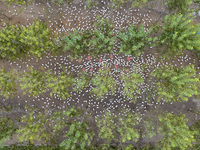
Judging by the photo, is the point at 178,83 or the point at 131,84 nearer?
the point at 178,83

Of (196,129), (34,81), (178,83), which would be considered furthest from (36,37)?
(196,129)

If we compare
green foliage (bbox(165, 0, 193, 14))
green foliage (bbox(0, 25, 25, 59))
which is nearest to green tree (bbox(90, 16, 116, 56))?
green foliage (bbox(165, 0, 193, 14))

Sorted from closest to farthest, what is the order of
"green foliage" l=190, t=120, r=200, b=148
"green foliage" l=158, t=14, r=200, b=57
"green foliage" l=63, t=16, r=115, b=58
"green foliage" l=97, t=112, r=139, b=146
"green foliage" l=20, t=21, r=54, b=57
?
1. "green foliage" l=158, t=14, r=200, b=57
2. "green foliage" l=20, t=21, r=54, b=57
3. "green foliage" l=63, t=16, r=115, b=58
4. "green foliage" l=97, t=112, r=139, b=146
5. "green foliage" l=190, t=120, r=200, b=148

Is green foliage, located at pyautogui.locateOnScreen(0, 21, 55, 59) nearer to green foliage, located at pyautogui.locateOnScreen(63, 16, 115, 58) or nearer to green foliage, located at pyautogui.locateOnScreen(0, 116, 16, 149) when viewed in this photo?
green foliage, located at pyautogui.locateOnScreen(63, 16, 115, 58)

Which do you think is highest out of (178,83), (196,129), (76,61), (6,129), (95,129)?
(76,61)

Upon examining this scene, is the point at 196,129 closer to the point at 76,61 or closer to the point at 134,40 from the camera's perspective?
the point at 134,40

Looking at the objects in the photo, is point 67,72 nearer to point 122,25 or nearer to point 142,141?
point 122,25

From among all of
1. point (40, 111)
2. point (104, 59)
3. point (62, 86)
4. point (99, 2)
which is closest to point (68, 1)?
point (99, 2)
